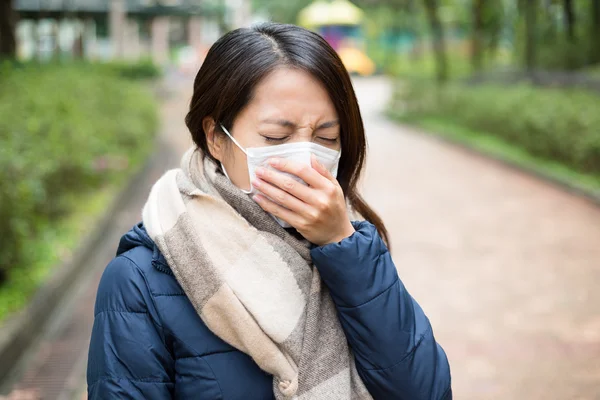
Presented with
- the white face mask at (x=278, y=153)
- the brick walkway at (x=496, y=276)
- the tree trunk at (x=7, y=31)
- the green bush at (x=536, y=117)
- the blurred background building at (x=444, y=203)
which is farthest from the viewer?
the tree trunk at (x=7, y=31)

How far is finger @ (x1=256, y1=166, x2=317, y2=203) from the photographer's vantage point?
4.99 ft

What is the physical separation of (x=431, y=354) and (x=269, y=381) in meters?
0.36

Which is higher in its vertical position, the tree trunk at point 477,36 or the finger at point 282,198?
the finger at point 282,198

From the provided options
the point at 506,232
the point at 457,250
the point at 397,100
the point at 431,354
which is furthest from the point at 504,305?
the point at 397,100

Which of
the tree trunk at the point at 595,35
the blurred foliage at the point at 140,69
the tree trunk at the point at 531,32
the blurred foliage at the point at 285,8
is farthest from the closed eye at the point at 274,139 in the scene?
the blurred foliage at the point at 285,8

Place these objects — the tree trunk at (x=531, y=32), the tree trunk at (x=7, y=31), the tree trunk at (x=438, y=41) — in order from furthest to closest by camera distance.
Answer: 1. the tree trunk at (x=438, y=41)
2. the tree trunk at (x=531, y=32)
3. the tree trunk at (x=7, y=31)

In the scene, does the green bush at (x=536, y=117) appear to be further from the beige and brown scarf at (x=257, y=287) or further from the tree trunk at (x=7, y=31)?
the tree trunk at (x=7, y=31)

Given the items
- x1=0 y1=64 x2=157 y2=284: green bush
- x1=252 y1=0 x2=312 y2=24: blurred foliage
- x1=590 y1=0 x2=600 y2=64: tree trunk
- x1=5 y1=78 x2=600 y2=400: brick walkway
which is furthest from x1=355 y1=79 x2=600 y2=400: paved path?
x1=252 y1=0 x2=312 y2=24: blurred foliage

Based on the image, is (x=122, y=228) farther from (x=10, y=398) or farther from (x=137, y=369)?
(x=137, y=369)

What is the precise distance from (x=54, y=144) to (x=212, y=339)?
622cm

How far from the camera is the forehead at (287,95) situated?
5.25 feet

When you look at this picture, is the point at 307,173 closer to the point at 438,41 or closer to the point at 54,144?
the point at 54,144

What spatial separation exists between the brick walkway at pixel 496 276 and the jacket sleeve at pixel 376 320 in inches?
107

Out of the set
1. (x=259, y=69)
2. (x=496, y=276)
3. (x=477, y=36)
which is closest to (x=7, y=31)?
(x=477, y=36)
